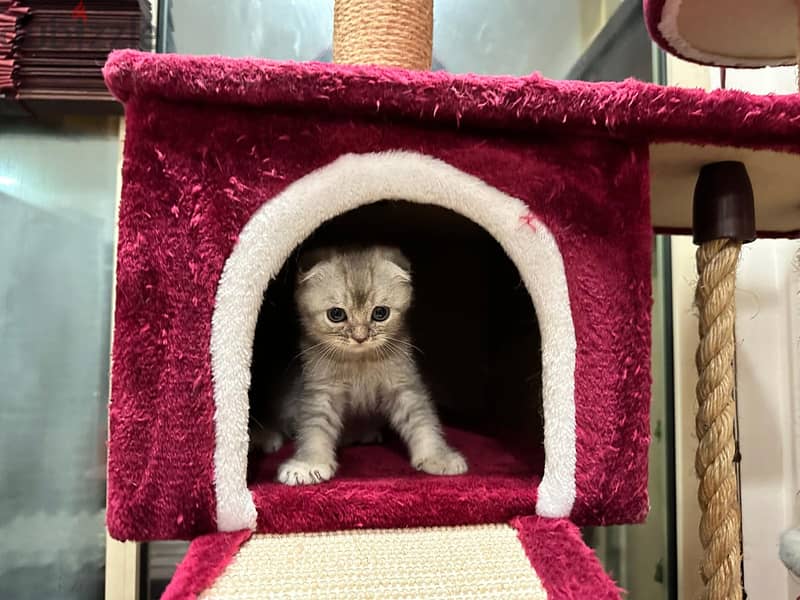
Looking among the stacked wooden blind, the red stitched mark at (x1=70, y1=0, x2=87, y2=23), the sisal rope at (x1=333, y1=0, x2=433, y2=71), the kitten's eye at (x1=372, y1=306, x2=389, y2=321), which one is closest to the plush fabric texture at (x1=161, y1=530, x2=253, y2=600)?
the kitten's eye at (x1=372, y1=306, x2=389, y2=321)

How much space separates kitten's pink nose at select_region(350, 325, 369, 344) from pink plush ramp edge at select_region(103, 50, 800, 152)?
15.5 inches

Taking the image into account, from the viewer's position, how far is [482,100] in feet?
2.70

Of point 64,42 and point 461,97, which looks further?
point 64,42

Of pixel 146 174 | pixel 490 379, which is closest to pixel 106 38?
pixel 146 174

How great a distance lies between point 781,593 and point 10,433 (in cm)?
199

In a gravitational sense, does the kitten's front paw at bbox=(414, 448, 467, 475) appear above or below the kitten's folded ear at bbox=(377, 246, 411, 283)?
below

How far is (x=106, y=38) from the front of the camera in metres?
1.46

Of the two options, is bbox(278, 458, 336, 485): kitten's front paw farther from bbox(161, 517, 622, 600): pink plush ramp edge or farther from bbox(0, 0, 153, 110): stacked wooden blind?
bbox(0, 0, 153, 110): stacked wooden blind

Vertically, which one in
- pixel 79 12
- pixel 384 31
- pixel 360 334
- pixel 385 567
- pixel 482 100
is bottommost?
pixel 385 567

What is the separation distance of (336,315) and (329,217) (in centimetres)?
29

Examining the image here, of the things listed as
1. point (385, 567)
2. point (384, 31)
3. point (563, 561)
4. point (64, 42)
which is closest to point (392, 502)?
point (385, 567)

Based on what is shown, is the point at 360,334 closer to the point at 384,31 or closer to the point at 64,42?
the point at 384,31

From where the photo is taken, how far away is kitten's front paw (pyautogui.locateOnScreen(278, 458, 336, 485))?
3.18ft

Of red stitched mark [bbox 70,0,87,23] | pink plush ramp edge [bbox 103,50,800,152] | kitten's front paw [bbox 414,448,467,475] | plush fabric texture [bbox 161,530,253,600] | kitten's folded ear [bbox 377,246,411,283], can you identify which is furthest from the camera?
red stitched mark [bbox 70,0,87,23]
